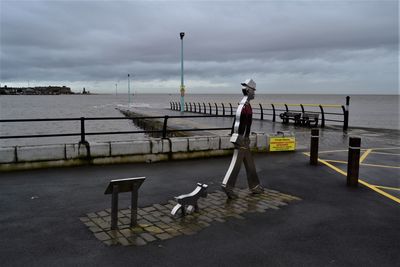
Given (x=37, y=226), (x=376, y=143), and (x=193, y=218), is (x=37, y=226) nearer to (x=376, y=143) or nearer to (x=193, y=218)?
(x=193, y=218)

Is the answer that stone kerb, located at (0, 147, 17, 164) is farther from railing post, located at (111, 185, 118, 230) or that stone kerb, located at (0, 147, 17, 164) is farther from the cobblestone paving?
railing post, located at (111, 185, 118, 230)

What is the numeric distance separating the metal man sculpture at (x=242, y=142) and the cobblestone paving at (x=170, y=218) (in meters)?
0.29

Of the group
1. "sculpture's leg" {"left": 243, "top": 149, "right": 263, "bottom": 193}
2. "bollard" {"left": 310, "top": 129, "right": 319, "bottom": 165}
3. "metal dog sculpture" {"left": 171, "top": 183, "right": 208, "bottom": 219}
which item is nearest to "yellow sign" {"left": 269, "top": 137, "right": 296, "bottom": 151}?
"bollard" {"left": 310, "top": 129, "right": 319, "bottom": 165}

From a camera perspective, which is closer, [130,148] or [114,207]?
[114,207]

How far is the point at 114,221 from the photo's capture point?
4.95 meters

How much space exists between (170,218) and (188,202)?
1.19 ft

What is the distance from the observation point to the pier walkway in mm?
4207

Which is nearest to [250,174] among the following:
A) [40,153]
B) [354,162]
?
[354,162]

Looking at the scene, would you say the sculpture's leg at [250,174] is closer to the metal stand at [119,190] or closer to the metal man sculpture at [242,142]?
the metal man sculpture at [242,142]

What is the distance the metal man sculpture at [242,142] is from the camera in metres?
6.38

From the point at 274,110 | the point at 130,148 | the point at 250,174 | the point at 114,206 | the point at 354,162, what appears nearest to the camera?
the point at 114,206

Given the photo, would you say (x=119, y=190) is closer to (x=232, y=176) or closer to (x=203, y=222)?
(x=203, y=222)

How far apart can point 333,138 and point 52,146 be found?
1223 cm

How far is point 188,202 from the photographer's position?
5535mm
